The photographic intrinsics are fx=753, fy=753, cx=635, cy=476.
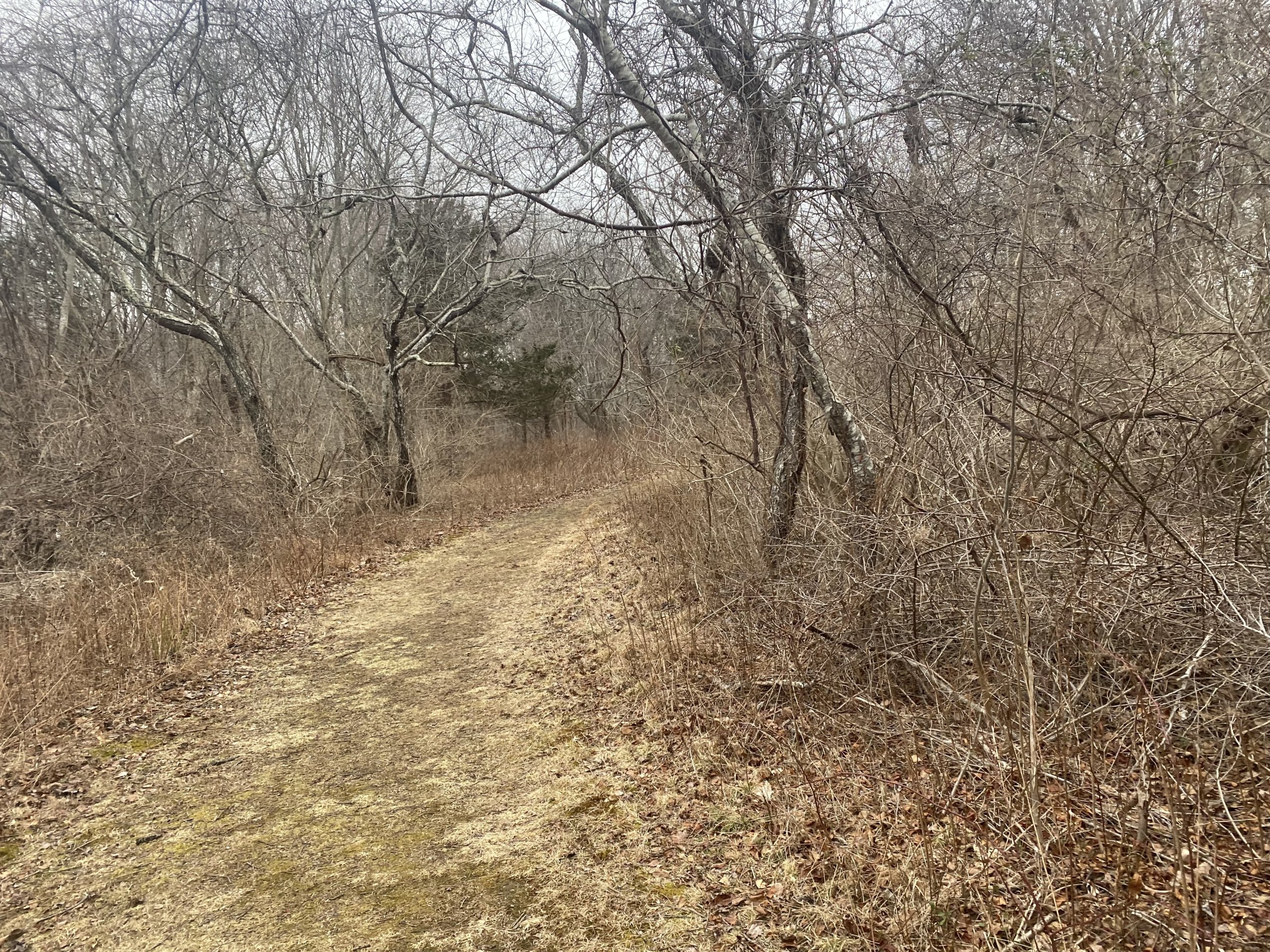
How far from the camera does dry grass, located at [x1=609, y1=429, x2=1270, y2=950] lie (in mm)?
2494

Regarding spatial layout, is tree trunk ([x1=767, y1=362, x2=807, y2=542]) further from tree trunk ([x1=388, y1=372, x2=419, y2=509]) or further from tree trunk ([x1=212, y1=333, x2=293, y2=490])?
tree trunk ([x1=388, y1=372, x2=419, y2=509])

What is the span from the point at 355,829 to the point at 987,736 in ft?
10.1

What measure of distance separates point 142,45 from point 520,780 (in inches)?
447

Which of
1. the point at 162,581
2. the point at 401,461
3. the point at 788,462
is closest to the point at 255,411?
the point at 401,461

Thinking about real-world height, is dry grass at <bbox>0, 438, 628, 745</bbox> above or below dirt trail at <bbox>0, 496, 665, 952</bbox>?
above

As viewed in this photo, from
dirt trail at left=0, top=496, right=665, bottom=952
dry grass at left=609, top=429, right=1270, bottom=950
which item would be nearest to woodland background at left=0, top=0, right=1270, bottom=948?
dry grass at left=609, top=429, right=1270, bottom=950

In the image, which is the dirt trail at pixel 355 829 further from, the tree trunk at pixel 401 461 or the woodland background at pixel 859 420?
the tree trunk at pixel 401 461

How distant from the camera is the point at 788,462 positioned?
5.99 meters

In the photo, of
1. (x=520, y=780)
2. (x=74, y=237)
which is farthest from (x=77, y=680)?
(x=74, y=237)

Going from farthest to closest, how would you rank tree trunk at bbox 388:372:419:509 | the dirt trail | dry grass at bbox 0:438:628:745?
tree trunk at bbox 388:372:419:509 < dry grass at bbox 0:438:628:745 < the dirt trail

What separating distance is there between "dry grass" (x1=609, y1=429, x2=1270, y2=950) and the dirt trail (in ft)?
2.29

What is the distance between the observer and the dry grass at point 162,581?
5.32 meters

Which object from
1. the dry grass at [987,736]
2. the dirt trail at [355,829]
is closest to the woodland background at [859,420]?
the dry grass at [987,736]

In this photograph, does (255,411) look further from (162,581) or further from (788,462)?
(788,462)
